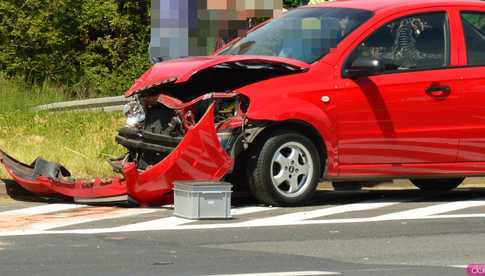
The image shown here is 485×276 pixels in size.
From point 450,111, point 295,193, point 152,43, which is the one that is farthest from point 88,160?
point 450,111

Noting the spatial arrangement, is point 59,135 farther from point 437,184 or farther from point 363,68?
point 363,68

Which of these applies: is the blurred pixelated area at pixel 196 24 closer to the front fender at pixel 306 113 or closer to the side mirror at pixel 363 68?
the side mirror at pixel 363 68

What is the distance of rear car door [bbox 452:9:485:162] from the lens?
11.2 metres

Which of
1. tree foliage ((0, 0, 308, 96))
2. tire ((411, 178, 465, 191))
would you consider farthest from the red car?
tree foliage ((0, 0, 308, 96))

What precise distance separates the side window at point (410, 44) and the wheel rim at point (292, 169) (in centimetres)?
90

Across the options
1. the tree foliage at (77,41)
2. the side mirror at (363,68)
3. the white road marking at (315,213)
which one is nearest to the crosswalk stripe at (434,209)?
the white road marking at (315,213)

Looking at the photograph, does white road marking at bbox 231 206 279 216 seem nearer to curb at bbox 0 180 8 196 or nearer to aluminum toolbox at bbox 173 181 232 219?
aluminum toolbox at bbox 173 181 232 219

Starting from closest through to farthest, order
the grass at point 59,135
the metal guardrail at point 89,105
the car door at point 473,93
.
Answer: the car door at point 473,93 → the grass at point 59,135 → the metal guardrail at point 89,105

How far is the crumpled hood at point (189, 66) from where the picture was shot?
10461 mm

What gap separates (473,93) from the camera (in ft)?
36.9

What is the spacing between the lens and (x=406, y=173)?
1112 centimetres

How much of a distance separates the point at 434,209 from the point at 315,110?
146 cm

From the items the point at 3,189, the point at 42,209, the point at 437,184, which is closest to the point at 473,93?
the point at 437,184

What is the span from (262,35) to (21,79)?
7.92 meters
